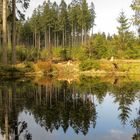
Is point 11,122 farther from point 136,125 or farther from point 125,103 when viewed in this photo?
point 125,103

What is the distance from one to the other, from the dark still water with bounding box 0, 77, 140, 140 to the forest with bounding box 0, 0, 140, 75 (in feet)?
43.3

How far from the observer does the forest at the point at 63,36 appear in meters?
36.2

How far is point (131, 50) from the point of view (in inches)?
2388

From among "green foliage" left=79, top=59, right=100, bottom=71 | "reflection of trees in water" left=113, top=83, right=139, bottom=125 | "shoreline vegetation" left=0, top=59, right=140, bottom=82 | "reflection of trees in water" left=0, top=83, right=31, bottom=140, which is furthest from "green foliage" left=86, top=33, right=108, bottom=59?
"reflection of trees in water" left=0, top=83, right=31, bottom=140

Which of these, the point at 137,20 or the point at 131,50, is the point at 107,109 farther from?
the point at 131,50

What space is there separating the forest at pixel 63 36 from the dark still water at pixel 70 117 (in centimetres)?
1320

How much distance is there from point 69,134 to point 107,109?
17.6 feet

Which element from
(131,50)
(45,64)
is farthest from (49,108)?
(131,50)

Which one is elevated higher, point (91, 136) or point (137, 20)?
point (137, 20)

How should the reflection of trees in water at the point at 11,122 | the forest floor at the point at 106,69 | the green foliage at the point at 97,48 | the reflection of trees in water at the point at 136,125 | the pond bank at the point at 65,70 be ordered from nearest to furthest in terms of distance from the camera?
the reflection of trees in water at the point at 136,125, the reflection of trees in water at the point at 11,122, the pond bank at the point at 65,70, the forest floor at the point at 106,69, the green foliage at the point at 97,48

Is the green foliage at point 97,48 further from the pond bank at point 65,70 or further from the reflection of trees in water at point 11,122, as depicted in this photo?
the reflection of trees in water at point 11,122

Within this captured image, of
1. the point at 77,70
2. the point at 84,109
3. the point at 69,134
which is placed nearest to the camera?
the point at 69,134

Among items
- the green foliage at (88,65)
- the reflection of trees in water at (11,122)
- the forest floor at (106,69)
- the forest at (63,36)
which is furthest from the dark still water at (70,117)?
the green foliage at (88,65)

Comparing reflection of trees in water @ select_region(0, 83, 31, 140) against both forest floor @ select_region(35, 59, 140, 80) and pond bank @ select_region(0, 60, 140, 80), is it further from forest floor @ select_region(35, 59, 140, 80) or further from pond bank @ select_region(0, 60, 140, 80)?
forest floor @ select_region(35, 59, 140, 80)
